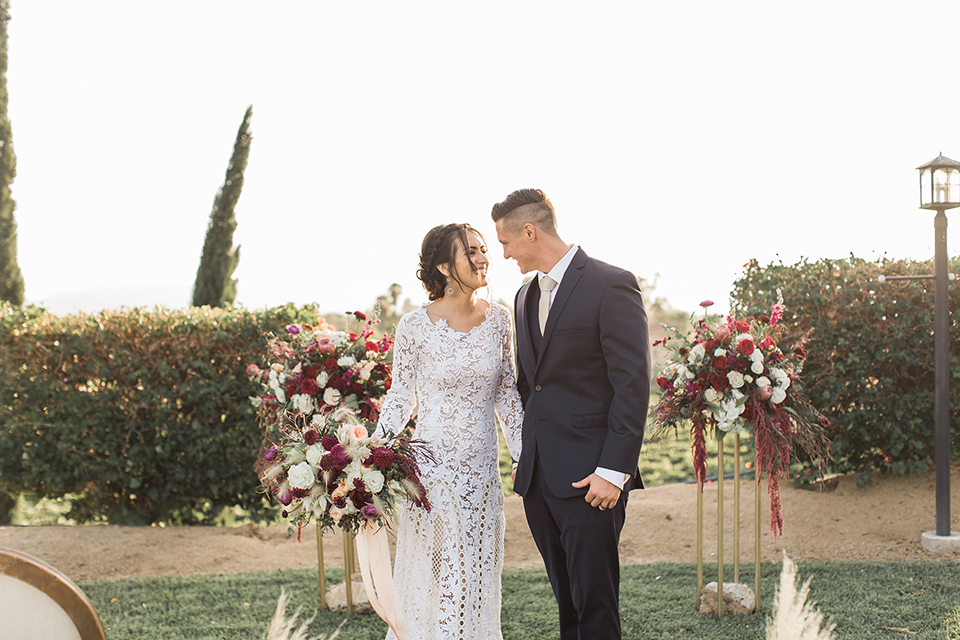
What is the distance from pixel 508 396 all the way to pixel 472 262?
2.31ft

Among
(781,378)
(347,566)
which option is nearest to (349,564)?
(347,566)

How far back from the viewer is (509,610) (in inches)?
191

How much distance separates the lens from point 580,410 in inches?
116

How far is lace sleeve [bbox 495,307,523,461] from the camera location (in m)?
3.44

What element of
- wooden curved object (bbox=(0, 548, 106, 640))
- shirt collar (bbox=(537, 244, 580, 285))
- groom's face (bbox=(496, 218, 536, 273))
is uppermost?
groom's face (bbox=(496, 218, 536, 273))

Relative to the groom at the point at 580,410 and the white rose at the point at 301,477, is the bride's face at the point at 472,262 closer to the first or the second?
the groom at the point at 580,410

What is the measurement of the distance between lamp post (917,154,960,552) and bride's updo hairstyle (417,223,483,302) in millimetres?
4742

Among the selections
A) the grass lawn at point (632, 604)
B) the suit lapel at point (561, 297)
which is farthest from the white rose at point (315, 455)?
the grass lawn at point (632, 604)

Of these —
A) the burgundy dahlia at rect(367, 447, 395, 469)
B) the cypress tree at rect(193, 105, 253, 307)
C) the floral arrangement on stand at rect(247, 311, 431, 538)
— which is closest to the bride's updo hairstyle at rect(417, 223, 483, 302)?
the floral arrangement on stand at rect(247, 311, 431, 538)

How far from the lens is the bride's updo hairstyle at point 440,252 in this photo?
3.38m

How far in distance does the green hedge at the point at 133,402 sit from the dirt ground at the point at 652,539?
0.57 metres

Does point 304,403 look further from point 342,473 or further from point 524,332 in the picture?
point 524,332

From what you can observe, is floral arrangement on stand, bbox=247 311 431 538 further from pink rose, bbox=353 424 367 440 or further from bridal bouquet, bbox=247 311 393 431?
bridal bouquet, bbox=247 311 393 431

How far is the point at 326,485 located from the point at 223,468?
4.83m
